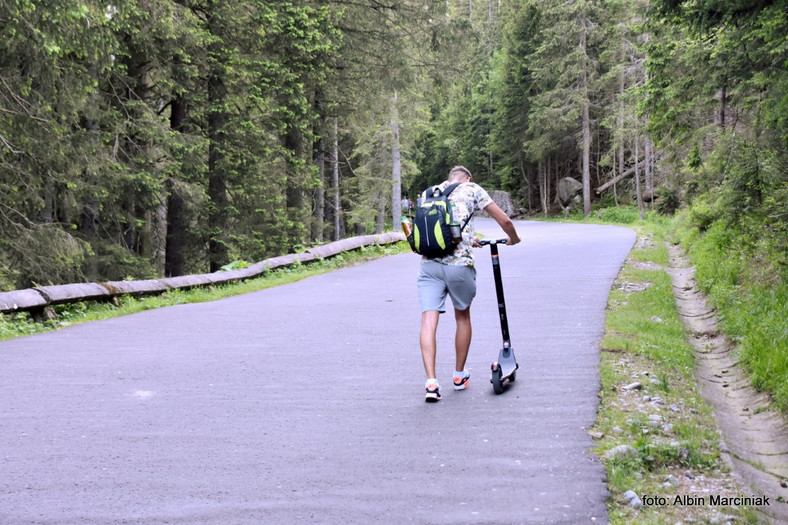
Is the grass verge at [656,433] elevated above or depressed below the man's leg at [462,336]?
below

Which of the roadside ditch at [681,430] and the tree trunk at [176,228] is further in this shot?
the tree trunk at [176,228]

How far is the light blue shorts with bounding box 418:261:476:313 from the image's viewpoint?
6.22 m

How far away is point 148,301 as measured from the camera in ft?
44.2

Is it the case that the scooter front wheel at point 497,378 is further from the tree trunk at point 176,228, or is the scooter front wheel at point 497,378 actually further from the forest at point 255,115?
the tree trunk at point 176,228

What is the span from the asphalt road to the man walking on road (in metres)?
0.43

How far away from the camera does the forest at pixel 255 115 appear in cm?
1212

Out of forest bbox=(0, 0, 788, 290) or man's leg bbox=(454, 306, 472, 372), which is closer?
man's leg bbox=(454, 306, 472, 372)

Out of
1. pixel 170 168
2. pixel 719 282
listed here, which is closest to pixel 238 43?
pixel 170 168

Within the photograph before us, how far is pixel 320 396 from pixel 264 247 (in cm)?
1691

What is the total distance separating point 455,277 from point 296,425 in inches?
66.6

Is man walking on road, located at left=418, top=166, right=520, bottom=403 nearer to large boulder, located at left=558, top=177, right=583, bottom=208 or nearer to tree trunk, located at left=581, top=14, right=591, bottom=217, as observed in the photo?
tree trunk, located at left=581, top=14, right=591, bottom=217

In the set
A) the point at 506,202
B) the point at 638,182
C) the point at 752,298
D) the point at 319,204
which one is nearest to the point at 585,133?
the point at 638,182

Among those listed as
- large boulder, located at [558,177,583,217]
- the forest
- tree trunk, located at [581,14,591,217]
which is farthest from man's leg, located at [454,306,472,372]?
large boulder, located at [558,177,583,217]

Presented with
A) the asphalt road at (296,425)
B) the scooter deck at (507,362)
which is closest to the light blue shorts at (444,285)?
the scooter deck at (507,362)
